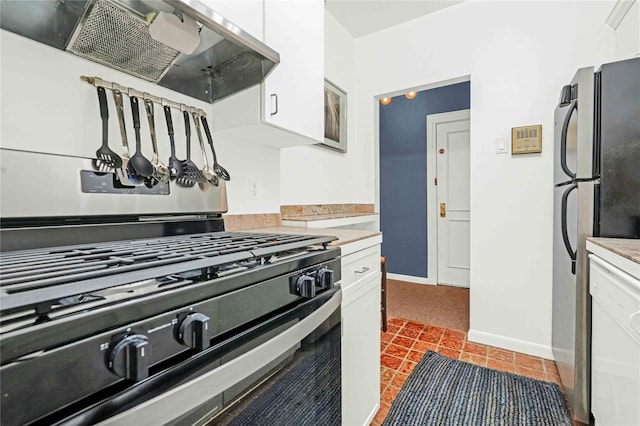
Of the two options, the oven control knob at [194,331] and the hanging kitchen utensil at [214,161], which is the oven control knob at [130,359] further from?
the hanging kitchen utensil at [214,161]

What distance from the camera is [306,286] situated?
817 millimetres

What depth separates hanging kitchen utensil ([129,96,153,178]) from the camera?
1072mm

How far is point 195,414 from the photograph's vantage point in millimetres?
526

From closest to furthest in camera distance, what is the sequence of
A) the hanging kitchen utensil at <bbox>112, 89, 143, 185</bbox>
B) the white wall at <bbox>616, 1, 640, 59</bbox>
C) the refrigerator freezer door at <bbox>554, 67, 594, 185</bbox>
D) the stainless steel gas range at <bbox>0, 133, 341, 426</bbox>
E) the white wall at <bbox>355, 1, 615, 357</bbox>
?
1. the stainless steel gas range at <bbox>0, 133, 341, 426</bbox>
2. the hanging kitchen utensil at <bbox>112, 89, 143, 185</bbox>
3. the refrigerator freezer door at <bbox>554, 67, 594, 185</bbox>
4. the white wall at <bbox>616, 1, 640, 59</bbox>
5. the white wall at <bbox>355, 1, 615, 357</bbox>

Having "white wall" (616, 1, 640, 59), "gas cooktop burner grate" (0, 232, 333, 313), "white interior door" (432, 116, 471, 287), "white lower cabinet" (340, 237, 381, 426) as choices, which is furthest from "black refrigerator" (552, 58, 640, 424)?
"white interior door" (432, 116, 471, 287)

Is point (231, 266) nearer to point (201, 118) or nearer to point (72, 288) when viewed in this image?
point (72, 288)

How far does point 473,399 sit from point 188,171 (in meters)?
1.83

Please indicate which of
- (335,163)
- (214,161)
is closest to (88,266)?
(214,161)

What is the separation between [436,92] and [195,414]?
411 cm

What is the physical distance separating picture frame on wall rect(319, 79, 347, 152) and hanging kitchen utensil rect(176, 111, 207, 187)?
1.34 m

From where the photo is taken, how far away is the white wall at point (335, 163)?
213cm

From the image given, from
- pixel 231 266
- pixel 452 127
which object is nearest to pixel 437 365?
pixel 231 266

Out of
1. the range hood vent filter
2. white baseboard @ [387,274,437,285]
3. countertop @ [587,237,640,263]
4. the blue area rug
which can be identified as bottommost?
the blue area rug

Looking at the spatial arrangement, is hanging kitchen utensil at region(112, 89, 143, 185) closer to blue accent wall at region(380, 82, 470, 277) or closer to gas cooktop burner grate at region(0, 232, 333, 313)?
gas cooktop burner grate at region(0, 232, 333, 313)
